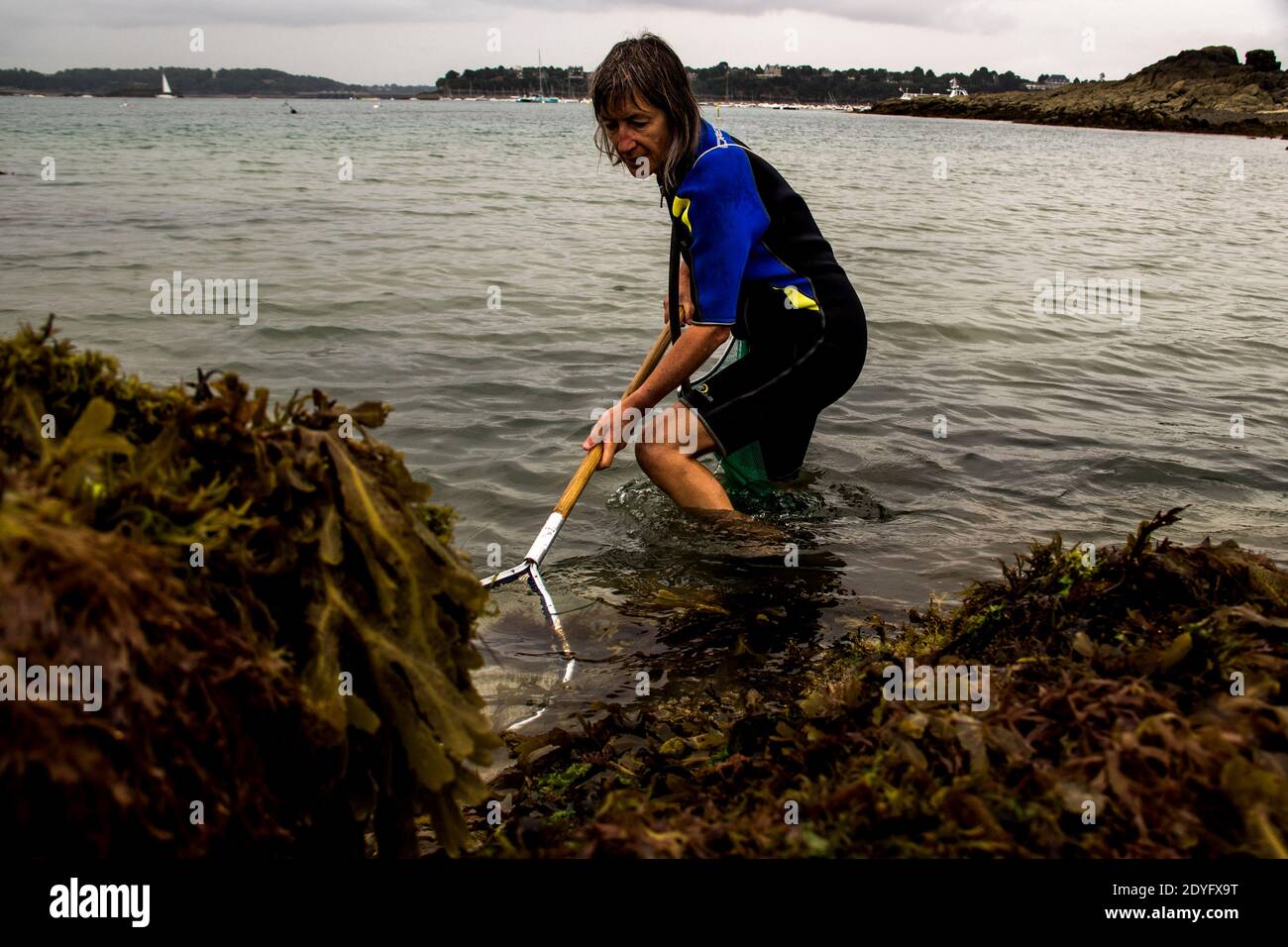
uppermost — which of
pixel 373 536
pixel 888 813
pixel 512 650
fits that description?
pixel 373 536

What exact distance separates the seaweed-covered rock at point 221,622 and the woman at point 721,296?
7.78 ft

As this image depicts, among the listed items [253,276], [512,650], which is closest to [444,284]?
[253,276]

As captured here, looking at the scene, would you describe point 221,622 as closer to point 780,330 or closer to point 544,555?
point 544,555

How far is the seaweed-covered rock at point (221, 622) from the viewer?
144 centimetres

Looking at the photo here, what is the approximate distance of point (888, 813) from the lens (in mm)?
1897

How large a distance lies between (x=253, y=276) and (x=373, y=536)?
10311mm

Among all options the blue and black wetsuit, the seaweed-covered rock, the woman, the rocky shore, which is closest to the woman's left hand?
the woman

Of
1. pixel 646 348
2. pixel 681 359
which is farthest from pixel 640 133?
pixel 646 348

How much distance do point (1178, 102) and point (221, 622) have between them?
9619 cm

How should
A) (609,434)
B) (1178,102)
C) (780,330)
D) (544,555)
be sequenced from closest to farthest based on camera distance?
1. (544,555)
2. (609,434)
3. (780,330)
4. (1178,102)

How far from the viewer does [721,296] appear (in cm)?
438

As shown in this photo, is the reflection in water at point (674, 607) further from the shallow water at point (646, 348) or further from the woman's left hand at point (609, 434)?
the woman's left hand at point (609, 434)

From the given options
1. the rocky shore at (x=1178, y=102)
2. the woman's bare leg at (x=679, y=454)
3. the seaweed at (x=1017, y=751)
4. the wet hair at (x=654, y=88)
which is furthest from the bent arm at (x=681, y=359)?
the rocky shore at (x=1178, y=102)
